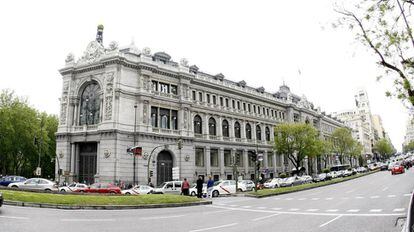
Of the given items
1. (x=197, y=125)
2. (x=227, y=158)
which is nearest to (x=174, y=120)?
(x=197, y=125)

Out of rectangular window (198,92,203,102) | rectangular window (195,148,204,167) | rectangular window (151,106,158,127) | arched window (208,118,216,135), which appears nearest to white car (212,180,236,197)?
rectangular window (151,106,158,127)

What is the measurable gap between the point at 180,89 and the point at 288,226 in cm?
3751

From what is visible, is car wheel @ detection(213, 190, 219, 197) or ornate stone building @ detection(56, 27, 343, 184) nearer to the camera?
car wheel @ detection(213, 190, 219, 197)

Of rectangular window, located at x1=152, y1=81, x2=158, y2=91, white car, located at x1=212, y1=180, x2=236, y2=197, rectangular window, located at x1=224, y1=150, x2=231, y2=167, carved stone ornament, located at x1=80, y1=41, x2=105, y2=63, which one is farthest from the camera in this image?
rectangular window, located at x1=224, y1=150, x2=231, y2=167

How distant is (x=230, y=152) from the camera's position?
183 feet

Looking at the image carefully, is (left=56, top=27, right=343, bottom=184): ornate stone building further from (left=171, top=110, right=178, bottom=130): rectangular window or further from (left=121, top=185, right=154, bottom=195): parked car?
(left=121, top=185, right=154, bottom=195): parked car

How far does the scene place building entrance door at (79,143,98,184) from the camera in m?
41.7

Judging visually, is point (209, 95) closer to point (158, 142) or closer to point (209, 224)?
point (158, 142)

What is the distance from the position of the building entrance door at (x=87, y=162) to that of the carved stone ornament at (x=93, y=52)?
11.8 meters

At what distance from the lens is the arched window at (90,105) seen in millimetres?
43156

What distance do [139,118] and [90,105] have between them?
766cm

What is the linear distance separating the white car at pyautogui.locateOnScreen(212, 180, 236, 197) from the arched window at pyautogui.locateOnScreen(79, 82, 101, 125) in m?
20.1

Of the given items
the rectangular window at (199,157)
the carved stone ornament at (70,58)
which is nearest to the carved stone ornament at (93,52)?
the carved stone ornament at (70,58)

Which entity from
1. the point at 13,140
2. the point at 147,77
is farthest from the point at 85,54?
the point at 13,140
